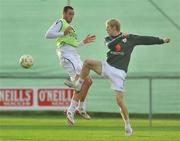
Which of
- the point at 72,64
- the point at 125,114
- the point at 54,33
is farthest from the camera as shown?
the point at 72,64

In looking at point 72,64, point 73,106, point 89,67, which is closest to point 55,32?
point 72,64

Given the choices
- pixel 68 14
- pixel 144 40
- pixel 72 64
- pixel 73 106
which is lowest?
pixel 73 106

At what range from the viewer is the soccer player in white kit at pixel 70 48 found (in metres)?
15.0

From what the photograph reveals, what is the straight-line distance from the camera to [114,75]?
536 inches

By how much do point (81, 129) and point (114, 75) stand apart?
1.97 meters

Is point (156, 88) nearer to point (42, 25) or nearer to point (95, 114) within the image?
point (95, 114)

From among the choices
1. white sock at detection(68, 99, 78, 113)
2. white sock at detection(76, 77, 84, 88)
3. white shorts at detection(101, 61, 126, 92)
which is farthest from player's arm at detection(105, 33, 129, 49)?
white sock at detection(68, 99, 78, 113)

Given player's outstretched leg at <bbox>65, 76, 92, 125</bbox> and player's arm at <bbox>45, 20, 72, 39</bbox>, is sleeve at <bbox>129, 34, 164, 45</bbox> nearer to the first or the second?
player's outstretched leg at <bbox>65, 76, 92, 125</bbox>

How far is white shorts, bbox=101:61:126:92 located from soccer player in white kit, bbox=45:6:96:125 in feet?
4.23

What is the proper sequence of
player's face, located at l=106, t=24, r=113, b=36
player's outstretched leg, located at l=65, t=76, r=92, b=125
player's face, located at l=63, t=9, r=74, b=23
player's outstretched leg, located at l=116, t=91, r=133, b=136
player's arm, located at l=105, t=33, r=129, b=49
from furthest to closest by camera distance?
player's face, located at l=63, t=9, r=74, b=23, player's outstretched leg, located at l=65, t=76, r=92, b=125, player's arm, located at l=105, t=33, r=129, b=49, player's face, located at l=106, t=24, r=113, b=36, player's outstretched leg, located at l=116, t=91, r=133, b=136

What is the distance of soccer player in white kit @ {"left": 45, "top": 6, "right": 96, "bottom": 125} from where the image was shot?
1500 cm

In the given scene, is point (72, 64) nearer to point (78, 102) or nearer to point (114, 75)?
point (78, 102)

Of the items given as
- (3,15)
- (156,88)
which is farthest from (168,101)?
(3,15)

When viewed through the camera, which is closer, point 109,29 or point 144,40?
point 109,29
